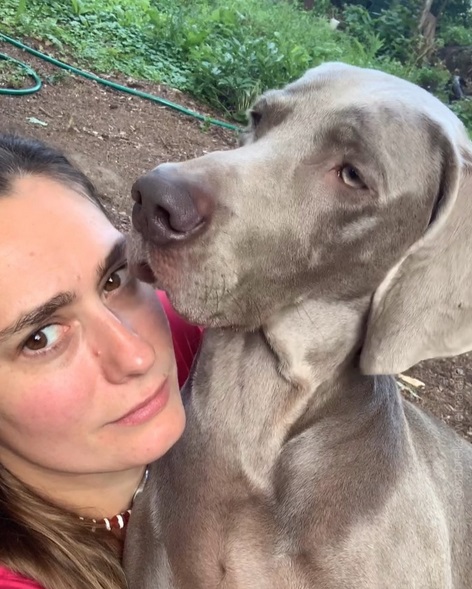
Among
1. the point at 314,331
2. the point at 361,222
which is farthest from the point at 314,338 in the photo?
the point at 361,222

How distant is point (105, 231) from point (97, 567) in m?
0.88

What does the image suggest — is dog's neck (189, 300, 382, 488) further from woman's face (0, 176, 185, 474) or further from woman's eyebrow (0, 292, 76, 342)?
woman's eyebrow (0, 292, 76, 342)

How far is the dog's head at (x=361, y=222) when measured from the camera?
5.74ft

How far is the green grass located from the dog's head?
5.62 metres

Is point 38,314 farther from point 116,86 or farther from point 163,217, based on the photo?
point 116,86

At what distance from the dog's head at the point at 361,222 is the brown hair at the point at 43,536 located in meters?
0.55

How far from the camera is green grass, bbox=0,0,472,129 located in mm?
7445

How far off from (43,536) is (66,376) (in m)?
0.50

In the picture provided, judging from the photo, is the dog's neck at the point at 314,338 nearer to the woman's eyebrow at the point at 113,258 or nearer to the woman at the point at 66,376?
the woman at the point at 66,376

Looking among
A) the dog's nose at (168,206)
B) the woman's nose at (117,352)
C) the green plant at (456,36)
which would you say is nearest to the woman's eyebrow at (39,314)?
the woman's nose at (117,352)

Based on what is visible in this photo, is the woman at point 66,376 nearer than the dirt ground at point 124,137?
Yes

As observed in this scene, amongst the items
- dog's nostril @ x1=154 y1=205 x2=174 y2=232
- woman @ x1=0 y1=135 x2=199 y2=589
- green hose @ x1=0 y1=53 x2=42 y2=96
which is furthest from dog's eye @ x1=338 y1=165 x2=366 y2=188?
green hose @ x1=0 y1=53 x2=42 y2=96

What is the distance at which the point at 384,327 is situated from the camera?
1880 millimetres

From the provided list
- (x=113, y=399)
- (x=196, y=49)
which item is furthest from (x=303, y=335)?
(x=196, y=49)
